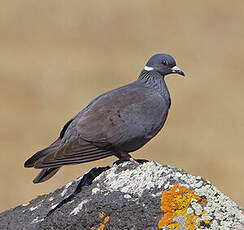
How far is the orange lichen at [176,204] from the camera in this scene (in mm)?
4656

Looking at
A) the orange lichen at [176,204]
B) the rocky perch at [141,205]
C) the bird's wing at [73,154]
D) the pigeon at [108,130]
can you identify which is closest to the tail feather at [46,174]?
the pigeon at [108,130]

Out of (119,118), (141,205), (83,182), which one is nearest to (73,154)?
(83,182)

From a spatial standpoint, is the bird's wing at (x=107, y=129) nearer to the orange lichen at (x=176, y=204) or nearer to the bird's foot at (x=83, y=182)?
the bird's foot at (x=83, y=182)

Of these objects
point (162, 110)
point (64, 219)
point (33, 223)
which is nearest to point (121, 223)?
point (64, 219)

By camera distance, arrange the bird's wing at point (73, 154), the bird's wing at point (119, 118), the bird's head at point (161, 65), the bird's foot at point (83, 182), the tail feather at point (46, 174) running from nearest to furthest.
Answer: the bird's foot at point (83, 182) < the bird's wing at point (73, 154) < the bird's wing at point (119, 118) < the tail feather at point (46, 174) < the bird's head at point (161, 65)

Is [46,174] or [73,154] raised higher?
[73,154]

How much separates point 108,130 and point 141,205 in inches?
60.1

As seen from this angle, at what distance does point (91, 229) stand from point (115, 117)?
5.31 feet

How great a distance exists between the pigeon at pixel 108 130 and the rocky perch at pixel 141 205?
1.44 ft

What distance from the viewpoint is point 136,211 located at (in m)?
4.92

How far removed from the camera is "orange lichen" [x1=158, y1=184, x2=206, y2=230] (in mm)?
4656

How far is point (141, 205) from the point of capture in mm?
4941

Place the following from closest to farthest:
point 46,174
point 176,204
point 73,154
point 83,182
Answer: point 176,204 < point 83,182 < point 73,154 < point 46,174

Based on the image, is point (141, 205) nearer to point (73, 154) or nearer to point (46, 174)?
point (73, 154)
